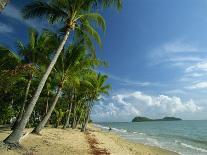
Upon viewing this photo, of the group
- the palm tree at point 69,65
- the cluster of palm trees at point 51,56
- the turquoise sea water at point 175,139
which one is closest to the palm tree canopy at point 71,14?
the cluster of palm trees at point 51,56

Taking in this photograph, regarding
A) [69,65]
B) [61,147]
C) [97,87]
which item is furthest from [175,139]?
[61,147]

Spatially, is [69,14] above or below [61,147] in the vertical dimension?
above

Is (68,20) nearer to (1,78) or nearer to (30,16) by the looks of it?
(30,16)

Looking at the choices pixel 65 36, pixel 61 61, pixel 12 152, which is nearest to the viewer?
pixel 12 152

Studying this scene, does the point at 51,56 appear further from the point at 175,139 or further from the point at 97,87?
the point at 175,139

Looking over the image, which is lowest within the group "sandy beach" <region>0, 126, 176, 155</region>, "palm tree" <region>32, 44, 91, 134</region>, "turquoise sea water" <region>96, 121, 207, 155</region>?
"sandy beach" <region>0, 126, 176, 155</region>

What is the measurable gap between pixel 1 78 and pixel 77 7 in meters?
5.23

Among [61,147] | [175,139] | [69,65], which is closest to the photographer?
[61,147]

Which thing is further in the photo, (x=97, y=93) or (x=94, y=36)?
(x=97, y=93)

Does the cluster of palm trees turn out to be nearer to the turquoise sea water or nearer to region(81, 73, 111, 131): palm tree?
region(81, 73, 111, 131): palm tree

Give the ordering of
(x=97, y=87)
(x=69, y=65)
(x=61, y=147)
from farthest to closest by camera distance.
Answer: (x=97, y=87)
(x=69, y=65)
(x=61, y=147)

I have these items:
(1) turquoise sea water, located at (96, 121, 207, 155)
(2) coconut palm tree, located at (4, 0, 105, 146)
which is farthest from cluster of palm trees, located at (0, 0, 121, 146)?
(1) turquoise sea water, located at (96, 121, 207, 155)

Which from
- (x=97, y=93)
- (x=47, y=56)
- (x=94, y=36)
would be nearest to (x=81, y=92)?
(x=97, y=93)

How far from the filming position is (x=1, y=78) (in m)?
12.9
